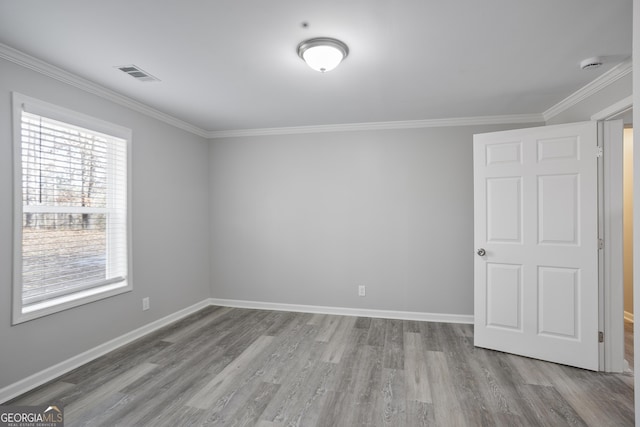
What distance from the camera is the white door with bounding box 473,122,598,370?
270 centimetres

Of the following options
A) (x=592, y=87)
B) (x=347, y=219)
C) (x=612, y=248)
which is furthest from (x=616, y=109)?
(x=347, y=219)

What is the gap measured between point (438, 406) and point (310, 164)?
3.04m

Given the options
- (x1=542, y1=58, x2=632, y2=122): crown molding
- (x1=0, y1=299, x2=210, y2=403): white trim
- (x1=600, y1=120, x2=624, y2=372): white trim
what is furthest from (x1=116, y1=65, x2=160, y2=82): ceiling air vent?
(x1=600, y1=120, x2=624, y2=372): white trim

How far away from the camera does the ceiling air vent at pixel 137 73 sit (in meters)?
2.52

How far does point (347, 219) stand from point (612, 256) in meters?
2.58

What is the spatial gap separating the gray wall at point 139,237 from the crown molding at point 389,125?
61 centimetres

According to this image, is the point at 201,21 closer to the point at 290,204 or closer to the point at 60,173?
the point at 60,173

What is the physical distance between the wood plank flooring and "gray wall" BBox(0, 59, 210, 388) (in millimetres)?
273

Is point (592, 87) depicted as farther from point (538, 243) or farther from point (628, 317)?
point (628, 317)

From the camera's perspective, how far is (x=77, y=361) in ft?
8.92

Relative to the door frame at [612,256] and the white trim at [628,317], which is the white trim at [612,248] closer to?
the door frame at [612,256]

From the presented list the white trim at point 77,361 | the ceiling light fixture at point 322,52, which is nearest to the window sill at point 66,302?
the white trim at point 77,361

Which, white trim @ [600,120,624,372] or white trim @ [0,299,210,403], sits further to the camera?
white trim @ [600,120,624,372]

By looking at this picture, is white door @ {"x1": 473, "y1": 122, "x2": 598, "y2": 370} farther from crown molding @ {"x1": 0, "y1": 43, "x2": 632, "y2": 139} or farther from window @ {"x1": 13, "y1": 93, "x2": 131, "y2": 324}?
window @ {"x1": 13, "y1": 93, "x2": 131, "y2": 324}
